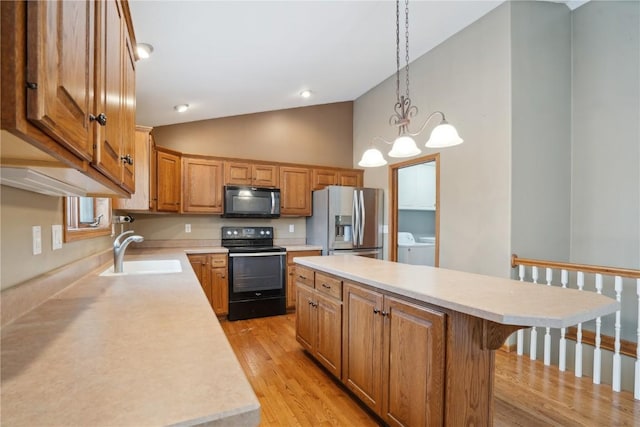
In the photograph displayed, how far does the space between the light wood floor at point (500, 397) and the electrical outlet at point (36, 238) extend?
1518 millimetres

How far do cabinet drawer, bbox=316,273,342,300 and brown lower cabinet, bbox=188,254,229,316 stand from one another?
1.77 metres

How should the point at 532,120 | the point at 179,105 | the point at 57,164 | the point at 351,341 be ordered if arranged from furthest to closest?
1. the point at 179,105
2. the point at 532,120
3. the point at 351,341
4. the point at 57,164

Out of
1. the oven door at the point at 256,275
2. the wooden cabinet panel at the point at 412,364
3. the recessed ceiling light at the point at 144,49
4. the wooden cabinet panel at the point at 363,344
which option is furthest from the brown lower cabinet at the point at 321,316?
the recessed ceiling light at the point at 144,49

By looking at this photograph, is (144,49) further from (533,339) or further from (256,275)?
(533,339)

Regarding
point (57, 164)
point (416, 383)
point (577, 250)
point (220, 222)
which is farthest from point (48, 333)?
point (577, 250)

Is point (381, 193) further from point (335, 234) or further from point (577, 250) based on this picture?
point (577, 250)

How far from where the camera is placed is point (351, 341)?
208 centimetres

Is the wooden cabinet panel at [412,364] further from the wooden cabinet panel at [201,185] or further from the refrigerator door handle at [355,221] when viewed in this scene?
the wooden cabinet panel at [201,185]

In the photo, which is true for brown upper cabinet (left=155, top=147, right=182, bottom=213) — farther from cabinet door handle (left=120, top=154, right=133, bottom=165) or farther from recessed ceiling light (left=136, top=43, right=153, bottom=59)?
cabinet door handle (left=120, top=154, right=133, bottom=165)

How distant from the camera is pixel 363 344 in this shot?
1956mm

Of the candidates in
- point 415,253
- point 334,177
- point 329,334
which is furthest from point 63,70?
point 415,253

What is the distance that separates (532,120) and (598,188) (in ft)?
3.20

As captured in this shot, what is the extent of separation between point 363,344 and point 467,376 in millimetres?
690

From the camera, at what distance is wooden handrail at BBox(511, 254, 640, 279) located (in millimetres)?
2243
